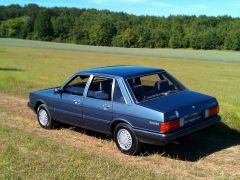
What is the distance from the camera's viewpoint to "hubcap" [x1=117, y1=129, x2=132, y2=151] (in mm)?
7784

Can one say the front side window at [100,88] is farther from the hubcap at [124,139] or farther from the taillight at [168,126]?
the taillight at [168,126]

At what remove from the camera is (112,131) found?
819cm

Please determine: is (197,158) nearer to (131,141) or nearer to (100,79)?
(131,141)

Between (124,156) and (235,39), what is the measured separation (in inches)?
3185

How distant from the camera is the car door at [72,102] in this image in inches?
349

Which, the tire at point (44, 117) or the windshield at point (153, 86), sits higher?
the windshield at point (153, 86)

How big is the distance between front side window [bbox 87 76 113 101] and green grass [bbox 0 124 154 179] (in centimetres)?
110

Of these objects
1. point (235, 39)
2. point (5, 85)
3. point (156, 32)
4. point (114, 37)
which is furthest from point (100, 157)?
point (114, 37)

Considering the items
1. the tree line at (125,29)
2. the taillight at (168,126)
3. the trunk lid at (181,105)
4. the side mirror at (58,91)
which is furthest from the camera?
the tree line at (125,29)

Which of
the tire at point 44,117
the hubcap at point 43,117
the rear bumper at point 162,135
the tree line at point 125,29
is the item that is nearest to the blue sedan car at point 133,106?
the rear bumper at point 162,135

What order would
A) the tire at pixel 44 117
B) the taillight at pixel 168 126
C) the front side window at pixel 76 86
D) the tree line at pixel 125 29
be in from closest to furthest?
the taillight at pixel 168 126 < the front side window at pixel 76 86 < the tire at pixel 44 117 < the tree line at pixel 125 29

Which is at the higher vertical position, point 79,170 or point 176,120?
point 176,120

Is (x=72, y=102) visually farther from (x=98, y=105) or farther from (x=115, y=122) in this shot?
(x=115, y=122)

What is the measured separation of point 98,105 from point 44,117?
215 centimetres
